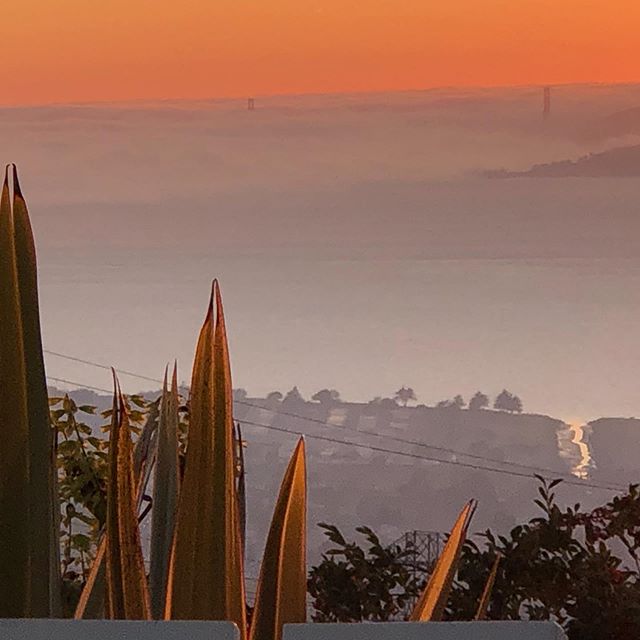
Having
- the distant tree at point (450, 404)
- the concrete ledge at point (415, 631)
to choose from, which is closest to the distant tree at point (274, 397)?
the distant tree at point (450, 404)

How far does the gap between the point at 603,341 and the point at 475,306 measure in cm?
47

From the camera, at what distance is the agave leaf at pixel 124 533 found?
150 cm

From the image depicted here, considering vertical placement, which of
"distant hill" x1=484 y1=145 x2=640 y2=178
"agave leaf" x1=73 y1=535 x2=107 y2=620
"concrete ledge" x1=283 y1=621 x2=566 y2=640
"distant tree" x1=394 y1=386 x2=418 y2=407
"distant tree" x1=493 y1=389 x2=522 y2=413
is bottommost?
"concrete ledge" x1=283 y1=621 x2=566 y2=640

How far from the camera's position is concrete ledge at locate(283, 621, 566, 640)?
4.45 feet

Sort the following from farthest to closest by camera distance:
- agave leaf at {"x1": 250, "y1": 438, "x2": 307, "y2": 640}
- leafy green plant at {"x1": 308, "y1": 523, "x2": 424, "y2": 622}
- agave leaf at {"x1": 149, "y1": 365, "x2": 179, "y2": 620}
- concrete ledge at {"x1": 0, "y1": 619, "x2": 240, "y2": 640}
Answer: leafy green plant at {"x1": 308, "y1": 523, "x2": 424, "y2": 622} → agave leaf at {"x1": 149, "y1": 365, "x2": 179, "y2": 620} → agave leaf at {"x1": 250, "y1": 438, "x2": 307, "y2": 640} → concrete ledge at {"x1": 0, "y1": 619, "x2": 240, "y2": 640}

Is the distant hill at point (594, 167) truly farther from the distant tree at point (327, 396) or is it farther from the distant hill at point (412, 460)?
the distant tree at point (327, 396)

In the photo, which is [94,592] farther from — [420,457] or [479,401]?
[479,401]

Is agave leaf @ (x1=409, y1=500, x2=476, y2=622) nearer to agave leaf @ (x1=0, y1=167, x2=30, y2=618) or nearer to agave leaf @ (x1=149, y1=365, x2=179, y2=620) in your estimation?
agave leaf @ (x1=149, y1=365, x2=179, y2=620)

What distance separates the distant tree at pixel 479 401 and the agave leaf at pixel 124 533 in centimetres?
259

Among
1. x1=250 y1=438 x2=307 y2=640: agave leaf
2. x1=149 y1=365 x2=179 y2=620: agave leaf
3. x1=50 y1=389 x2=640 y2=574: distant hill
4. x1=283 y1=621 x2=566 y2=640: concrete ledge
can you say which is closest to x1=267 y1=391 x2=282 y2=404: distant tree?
x1=50 y1=389 x2=640 y2=574: distant hill

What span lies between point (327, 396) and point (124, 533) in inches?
102

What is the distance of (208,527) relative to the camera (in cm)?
142

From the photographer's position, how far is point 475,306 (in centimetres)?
405

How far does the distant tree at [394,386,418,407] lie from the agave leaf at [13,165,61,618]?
8.60 ft
